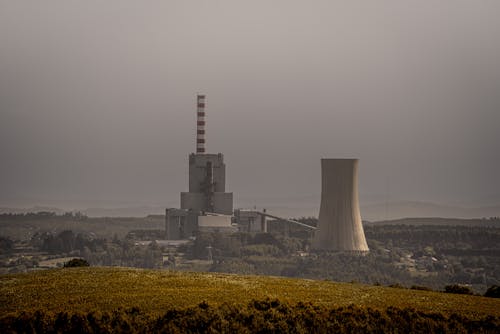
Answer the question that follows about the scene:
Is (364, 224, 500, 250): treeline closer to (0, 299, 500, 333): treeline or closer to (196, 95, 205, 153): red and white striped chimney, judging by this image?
(196, 95, 205, 153): red and white striped chimney

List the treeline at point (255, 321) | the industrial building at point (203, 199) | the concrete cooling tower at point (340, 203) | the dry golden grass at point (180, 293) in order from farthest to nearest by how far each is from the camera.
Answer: the industrial building at point (203, 199) < the concrete cooling tower at point (340, 203) < the dry golden grass at point (180, 293) < the treeline at point (255, 321)

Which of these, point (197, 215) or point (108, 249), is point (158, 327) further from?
point (108, 249)

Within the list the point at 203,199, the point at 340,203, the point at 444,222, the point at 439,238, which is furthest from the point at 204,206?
the point at 444,222

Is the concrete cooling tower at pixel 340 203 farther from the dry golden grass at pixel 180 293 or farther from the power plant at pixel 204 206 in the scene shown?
the dry golden grass at pixel 180 293

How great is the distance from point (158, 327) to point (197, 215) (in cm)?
8377

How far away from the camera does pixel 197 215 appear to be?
352 ft

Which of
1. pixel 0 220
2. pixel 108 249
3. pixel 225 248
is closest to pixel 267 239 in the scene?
pixel 225 248

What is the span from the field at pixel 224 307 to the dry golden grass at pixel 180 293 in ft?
0.08

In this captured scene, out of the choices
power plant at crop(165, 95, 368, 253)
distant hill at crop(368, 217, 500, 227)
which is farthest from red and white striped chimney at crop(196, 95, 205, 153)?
distant hill at crop(368, 217, 500, 227)

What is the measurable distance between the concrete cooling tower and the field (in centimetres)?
4748

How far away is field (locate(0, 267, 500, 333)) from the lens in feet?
77.6

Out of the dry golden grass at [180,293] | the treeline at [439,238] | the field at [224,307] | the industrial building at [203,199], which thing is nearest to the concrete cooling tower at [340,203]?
the industrial building at [203,199]

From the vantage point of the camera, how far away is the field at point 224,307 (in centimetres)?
2366

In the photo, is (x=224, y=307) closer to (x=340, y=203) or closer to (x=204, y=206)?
(x=340, y=203)
